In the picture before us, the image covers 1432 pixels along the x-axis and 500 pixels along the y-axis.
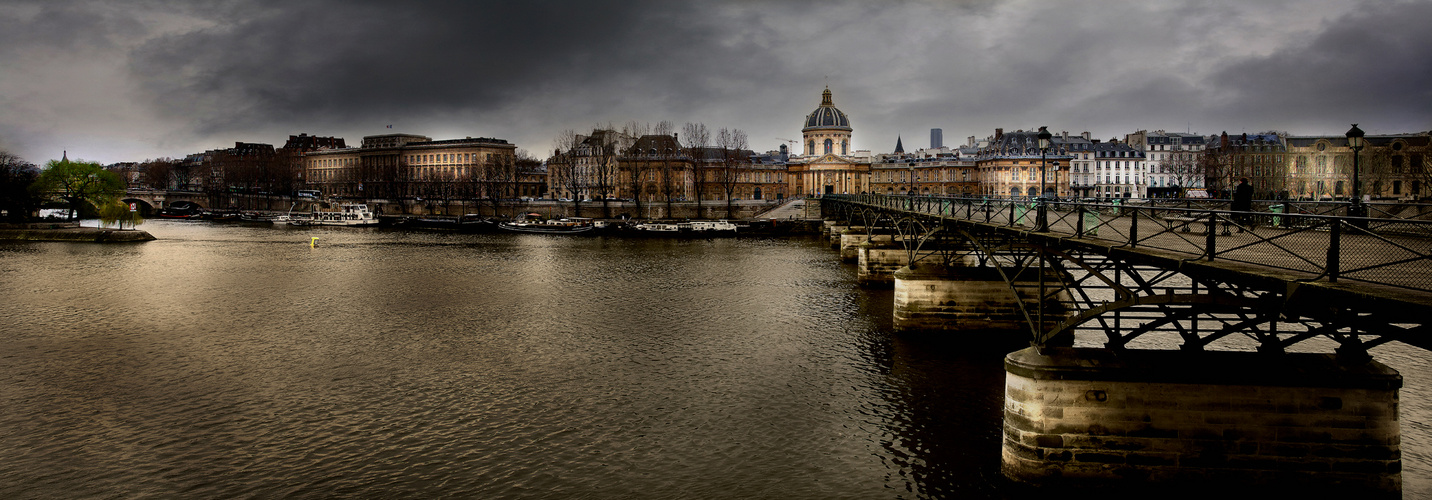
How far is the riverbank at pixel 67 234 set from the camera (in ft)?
230

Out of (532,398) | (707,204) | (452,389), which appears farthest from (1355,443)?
(707,204)

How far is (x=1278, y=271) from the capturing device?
990cm

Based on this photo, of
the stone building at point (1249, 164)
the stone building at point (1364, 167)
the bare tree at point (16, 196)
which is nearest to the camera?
the stone building at point (1364, 167)

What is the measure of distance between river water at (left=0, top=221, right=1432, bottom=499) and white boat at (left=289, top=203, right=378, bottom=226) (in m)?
67.3

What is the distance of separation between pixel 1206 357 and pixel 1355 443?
205 centimetres

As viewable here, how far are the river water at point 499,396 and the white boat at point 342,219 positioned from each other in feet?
221

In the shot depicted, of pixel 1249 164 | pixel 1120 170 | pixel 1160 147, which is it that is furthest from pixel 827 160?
pixel 1249 164

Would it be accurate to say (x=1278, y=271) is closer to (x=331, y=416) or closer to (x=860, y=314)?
(x=331, y=416)

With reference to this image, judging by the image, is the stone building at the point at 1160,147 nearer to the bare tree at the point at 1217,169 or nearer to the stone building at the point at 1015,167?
the stone building at the point at 1015,167

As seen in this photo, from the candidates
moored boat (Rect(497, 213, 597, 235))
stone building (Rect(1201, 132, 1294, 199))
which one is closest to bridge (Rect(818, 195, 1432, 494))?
moored boat (Rect(497, 213, 597, 235))

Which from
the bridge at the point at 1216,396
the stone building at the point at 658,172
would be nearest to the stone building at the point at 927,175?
the stone building at the point at 658,172

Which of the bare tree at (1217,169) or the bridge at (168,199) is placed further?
the bridge at (168,199)

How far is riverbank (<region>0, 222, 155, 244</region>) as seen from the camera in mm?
70062

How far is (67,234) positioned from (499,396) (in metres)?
71.6
